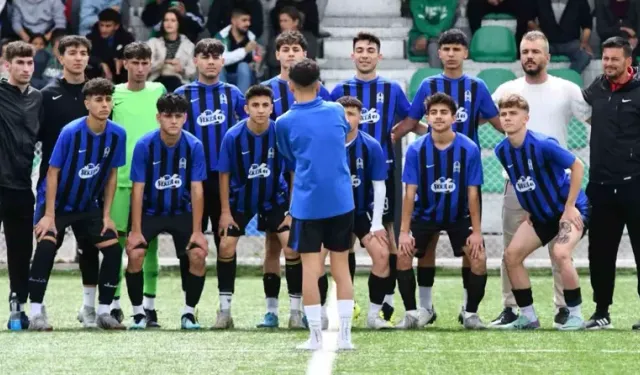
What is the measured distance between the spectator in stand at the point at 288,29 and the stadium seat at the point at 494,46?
6.57 ft

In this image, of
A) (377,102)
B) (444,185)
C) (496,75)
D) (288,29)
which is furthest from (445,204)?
(496,75)

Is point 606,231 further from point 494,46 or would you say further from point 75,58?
Result: point 494,46

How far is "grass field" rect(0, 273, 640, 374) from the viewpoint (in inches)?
322

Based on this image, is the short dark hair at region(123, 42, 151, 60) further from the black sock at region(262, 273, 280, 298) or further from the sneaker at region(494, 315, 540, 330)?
the sneaker at region(494, 315, 540, 330)

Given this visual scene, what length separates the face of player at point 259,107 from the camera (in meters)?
10.4

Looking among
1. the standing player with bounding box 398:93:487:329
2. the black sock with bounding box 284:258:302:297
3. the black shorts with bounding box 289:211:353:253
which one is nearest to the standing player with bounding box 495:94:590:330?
the standing player with bounding box 398:93:487:329

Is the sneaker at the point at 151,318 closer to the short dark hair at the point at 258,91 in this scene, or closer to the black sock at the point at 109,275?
the black sock at the point at 109,275

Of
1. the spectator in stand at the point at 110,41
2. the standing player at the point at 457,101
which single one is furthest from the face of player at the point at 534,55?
the spectator in stand at the point at 110,41

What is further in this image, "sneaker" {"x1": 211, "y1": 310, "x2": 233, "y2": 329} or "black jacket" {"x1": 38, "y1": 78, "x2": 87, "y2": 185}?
"black jacket" {"x1": 38, "y1": 78, "x2": 87, "y2": 185}

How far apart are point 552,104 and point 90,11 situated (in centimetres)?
939

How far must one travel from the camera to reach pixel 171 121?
34.4 ft

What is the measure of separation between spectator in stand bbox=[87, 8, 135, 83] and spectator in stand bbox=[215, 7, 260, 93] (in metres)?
1.12

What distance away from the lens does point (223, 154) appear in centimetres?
1054

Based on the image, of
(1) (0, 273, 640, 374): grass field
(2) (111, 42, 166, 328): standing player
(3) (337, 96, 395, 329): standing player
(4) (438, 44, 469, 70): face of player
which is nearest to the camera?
(1) (0, 273, 640, 374): grass field
